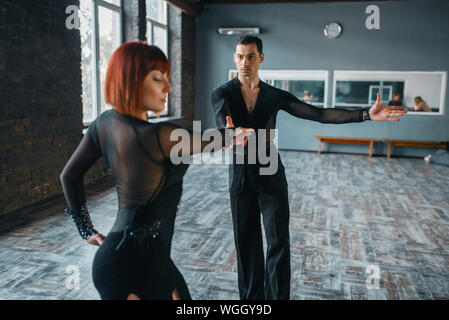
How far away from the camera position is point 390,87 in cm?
955

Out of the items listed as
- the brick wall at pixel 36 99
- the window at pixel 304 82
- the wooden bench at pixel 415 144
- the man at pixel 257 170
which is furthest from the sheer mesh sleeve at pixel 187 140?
the window at pixel 304 82

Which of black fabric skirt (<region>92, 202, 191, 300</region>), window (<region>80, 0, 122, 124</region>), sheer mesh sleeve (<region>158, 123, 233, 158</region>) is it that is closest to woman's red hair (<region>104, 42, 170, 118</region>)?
sheer mesh sleeve (<region>158, 123, 233, 158</region>)

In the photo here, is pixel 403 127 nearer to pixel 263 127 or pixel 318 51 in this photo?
pixel 318 51

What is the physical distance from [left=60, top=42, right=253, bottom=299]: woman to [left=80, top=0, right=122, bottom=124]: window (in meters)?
5.23

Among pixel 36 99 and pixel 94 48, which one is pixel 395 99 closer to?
pixel 94 48

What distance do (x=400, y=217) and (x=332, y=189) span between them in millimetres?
1447

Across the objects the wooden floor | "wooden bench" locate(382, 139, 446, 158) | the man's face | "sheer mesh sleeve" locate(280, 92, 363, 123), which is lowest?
the wooden floor

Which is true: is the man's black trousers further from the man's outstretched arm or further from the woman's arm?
the woman's arm

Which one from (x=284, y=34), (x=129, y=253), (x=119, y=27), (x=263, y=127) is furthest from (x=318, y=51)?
(x=129, y=253)

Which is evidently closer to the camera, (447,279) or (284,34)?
(447,279)

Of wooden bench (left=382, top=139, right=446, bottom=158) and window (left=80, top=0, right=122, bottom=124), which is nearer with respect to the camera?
window (left=80, top=0, right=122, bottom=124)

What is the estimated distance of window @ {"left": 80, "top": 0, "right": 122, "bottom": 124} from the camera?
6250 millimetres

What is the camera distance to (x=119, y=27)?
7395 mm

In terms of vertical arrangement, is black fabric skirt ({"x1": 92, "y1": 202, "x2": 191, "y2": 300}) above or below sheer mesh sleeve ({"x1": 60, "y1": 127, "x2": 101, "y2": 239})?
below
